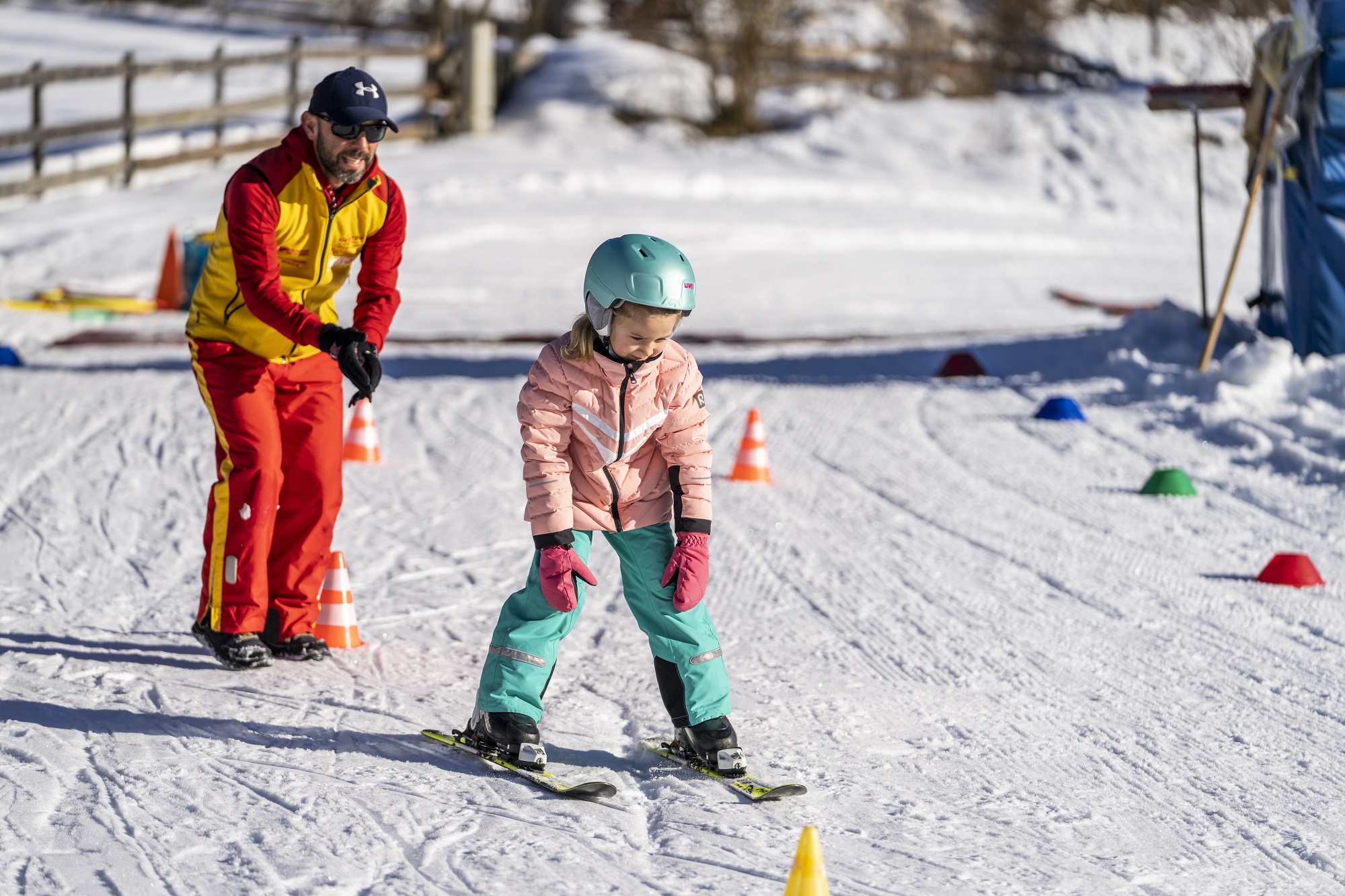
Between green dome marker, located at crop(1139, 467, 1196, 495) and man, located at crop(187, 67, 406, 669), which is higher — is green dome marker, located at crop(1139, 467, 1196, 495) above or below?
below

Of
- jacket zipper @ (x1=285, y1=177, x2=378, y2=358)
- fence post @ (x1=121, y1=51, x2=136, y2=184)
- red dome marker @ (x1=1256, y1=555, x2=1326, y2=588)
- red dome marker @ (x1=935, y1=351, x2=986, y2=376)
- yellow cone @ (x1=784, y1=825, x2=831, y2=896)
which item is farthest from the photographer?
fence post @ (x1=121, y1=51, x2=136, y2=184)

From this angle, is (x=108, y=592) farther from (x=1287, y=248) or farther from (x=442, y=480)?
(x=1287, y=248)

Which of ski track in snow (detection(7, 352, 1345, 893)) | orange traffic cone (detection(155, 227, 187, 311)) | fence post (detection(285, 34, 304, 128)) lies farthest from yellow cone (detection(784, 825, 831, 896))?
fence post (detection(285, 34, 304, 128))

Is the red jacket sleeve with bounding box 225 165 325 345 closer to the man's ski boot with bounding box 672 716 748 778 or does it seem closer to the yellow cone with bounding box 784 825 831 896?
the man's ski boot with bounding box 672 716 748 778

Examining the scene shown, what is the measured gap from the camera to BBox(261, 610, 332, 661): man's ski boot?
16.6 feet

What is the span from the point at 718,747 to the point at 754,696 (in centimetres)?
80

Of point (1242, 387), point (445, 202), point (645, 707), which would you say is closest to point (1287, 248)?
point (1242, 387)

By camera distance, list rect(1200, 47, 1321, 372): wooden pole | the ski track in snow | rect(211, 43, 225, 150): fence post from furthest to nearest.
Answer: rect(211, 43, 225, 150): fence post < rect(1200, 47, 1321, 372): wooden pole < the ski track in snow

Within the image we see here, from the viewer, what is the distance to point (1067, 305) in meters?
17.3

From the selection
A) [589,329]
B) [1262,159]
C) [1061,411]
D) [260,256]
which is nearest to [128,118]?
[1061,411]

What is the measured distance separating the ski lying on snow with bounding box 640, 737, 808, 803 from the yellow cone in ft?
2.81

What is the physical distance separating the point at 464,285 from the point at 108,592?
10.4m

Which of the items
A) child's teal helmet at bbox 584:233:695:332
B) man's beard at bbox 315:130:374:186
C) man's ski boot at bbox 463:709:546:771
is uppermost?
man's beard at bbox 315:130:374:186

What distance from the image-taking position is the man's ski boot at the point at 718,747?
13.4 ft
